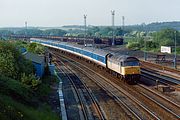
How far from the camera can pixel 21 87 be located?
25.3 m

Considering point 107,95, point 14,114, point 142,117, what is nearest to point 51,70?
point 107,95

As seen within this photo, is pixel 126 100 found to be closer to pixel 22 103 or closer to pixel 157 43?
pixel 22 103

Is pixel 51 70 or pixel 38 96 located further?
pixel 51 70

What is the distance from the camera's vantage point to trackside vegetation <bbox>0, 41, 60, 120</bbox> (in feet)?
64.4

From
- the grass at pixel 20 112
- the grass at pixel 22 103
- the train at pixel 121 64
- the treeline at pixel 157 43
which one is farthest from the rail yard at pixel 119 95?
the treeline at pixel 157 43

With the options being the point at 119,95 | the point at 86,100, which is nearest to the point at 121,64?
the point at 119,95

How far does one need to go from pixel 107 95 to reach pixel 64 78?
12.7 m

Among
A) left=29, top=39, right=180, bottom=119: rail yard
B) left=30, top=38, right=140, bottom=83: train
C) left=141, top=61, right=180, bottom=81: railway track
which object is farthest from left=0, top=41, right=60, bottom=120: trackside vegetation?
left=141, top=61, right=180, bottom=81: railway track

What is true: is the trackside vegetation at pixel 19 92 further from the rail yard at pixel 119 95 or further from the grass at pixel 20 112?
the rail yard at pixel 119 95

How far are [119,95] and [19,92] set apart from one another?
34.6 feet

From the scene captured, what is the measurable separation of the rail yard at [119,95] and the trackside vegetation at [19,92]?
219cm

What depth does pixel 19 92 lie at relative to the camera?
24234 millimetres

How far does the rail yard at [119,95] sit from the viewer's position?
2467 cm

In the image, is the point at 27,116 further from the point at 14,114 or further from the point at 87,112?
the point at 87,112
